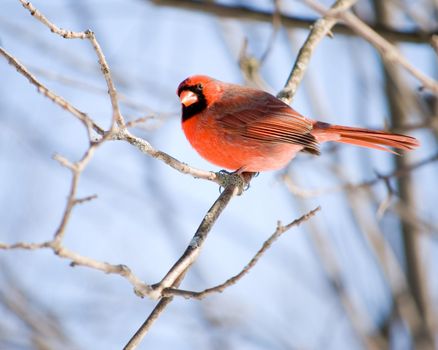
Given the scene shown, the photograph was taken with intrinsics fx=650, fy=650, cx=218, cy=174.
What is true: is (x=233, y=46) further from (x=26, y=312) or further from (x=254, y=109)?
(x=26, y=312)

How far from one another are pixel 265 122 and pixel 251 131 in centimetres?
11

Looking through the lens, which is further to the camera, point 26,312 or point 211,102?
point 26,312

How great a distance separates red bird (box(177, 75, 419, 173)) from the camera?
3.76m

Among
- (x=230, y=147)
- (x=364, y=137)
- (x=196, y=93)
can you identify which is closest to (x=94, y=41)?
(x=230, y=147)

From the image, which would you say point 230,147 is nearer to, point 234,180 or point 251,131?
point 251,131

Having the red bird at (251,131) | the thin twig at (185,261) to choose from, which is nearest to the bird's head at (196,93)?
the red bird at (251,131)

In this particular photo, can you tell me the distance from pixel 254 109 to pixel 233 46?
5.86 ft

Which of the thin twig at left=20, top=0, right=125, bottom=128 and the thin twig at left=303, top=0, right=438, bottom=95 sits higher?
the thin twig at left=303, top=0, right=438, bottom=95

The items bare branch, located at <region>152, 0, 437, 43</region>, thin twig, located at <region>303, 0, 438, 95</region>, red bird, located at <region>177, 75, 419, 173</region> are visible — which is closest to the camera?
thin twig, located at <region>303, 0, 438, 95</region>

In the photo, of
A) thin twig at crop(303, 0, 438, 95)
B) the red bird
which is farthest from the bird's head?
thin twig at crop(303, 0, 438, 95)

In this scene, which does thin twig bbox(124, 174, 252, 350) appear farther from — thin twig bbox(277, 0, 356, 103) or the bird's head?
the bird's head

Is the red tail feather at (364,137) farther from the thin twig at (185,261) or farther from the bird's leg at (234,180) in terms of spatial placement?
the thin twig at (185,261)

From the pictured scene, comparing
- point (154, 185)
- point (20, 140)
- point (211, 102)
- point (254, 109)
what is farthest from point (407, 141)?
point (20, 140)

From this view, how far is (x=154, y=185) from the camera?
240 inches
